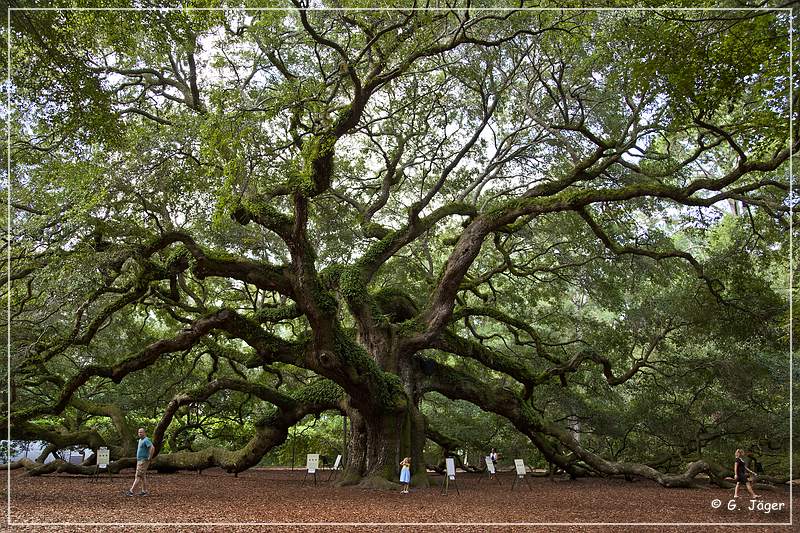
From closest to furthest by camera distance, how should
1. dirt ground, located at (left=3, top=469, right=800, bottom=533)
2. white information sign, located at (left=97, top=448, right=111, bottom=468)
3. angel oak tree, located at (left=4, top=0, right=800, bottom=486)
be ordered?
dirt ground, located at (left=3, top=469, right=800, bottom=533), angel oak tree, located at (left=4, top=0, right=800, bottom=486), white information sign, located at (left=97, top=448, right=111, bottom=468)

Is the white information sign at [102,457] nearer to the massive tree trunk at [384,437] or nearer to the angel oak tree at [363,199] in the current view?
the angel oak tree at [363,199]

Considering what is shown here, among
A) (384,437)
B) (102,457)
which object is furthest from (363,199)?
(102,457)

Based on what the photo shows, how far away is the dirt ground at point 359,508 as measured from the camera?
6445mm

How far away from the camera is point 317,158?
816 centimetres

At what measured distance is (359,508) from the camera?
7754mm

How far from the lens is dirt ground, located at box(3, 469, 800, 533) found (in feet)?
21.1

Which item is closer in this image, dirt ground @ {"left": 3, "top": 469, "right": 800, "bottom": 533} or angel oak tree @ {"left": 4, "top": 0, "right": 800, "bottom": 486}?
dirt ground @ {"left": 3, "top": 469, "right": 800, "bottom": 533}

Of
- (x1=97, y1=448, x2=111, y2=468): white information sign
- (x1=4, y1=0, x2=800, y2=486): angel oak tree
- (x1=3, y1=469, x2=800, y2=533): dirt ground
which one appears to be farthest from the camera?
(x1=97, y1=448, x2=111, y2=468): white information sign

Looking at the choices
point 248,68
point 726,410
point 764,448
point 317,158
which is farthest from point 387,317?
point 764,448

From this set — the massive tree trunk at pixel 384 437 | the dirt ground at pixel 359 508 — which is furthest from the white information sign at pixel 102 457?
the massive tree trunk at pixel 384 437

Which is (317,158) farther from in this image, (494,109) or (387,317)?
(494,109)

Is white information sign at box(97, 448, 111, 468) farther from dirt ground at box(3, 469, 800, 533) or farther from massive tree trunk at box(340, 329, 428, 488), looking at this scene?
massive tree trunk at box(340, 329, 428, 488)

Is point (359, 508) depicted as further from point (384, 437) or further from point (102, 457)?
point (102, 457)

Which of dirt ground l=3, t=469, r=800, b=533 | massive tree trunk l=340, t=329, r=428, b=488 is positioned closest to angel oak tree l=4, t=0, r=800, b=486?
massive tree trunk l=340, t=329, r=428, b=488
